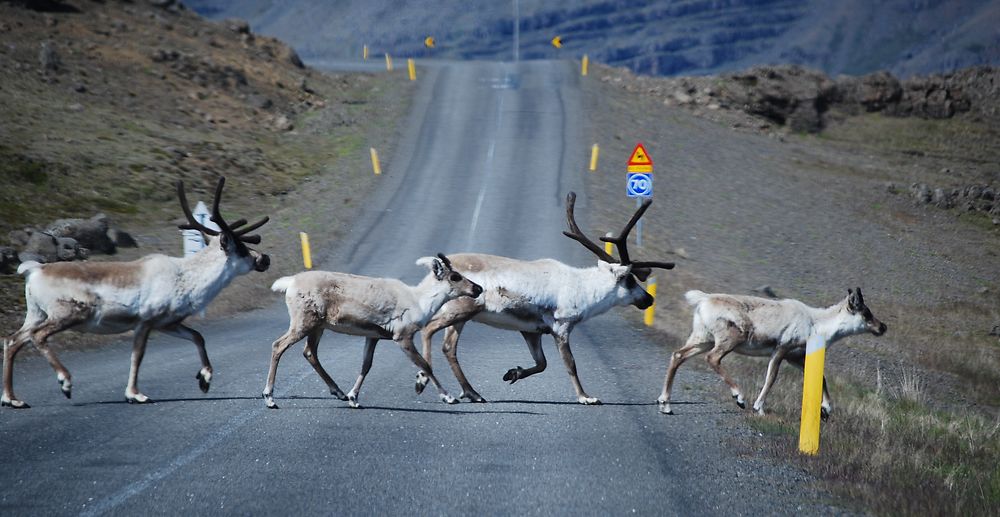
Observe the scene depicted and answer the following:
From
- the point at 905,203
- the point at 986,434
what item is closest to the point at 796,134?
the point at 905,203

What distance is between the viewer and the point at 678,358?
14234mm

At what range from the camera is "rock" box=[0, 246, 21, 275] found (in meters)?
25.4

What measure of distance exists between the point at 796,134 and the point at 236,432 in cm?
6400

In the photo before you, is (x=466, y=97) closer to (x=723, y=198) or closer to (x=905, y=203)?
(x=723, y=198)

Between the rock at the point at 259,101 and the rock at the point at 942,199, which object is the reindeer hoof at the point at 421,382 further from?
the rock at the point at 259,101

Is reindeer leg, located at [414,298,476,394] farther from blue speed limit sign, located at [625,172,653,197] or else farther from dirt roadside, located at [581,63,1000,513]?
blue speed limit sign, located at [625,172,653,197]

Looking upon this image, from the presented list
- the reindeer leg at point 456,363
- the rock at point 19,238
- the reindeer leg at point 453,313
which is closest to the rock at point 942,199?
the rock at point 19,238

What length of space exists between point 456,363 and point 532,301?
54.9 inches

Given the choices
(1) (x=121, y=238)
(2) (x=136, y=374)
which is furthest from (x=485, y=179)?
(2) (x=136, y=374)

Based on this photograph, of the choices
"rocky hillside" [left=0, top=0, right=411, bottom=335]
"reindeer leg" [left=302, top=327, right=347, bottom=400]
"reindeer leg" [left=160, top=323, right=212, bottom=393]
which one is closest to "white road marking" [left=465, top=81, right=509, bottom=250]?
"rocky hillside" [left=0, top=0, right=411, bottom=335]

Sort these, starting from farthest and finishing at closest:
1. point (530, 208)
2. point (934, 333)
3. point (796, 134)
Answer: point (796, 134)
point (530, 208)
point (934, 333)

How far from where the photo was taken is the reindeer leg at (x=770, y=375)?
551 inches

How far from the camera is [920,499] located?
381 inches

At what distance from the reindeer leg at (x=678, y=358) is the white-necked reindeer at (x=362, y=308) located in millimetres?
2686
